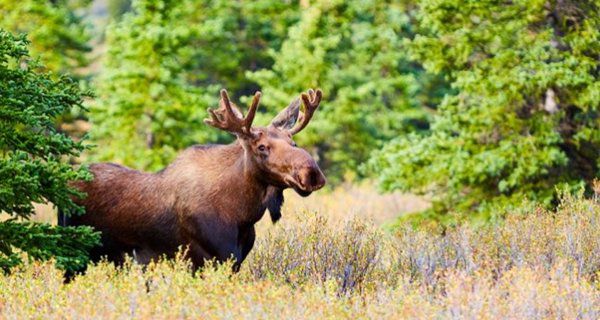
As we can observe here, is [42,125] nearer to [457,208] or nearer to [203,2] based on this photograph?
[457,208]

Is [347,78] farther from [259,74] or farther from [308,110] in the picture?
Answer: [308,110]

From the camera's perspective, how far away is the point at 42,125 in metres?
8.09

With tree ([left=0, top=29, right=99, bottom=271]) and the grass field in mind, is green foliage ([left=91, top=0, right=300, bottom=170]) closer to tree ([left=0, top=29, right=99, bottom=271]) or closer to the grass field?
the grass field

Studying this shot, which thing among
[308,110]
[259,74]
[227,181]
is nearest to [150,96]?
[259,74]

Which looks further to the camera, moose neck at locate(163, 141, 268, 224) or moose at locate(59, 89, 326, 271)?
moose neck at locate(163, 141, 268, 224)

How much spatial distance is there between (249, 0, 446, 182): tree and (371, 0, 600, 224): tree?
1048 cm

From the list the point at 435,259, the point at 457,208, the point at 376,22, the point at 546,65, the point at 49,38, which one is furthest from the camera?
the point at 376,22

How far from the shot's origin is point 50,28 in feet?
82.9

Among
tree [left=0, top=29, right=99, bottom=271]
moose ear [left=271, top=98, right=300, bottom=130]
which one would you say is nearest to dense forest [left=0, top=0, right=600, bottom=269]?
tree [left=0, top=29, right=99, bottom=271]

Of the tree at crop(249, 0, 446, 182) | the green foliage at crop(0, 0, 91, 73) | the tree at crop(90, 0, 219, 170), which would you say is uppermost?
the green foliage at crop(0, 0, 91, 73)

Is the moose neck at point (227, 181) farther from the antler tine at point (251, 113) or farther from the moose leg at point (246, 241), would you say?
the antler tine at point (251, 113)

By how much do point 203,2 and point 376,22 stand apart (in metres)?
5.18

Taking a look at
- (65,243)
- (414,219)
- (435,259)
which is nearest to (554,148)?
(414,219)

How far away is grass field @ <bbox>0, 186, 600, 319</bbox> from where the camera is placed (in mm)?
6379
